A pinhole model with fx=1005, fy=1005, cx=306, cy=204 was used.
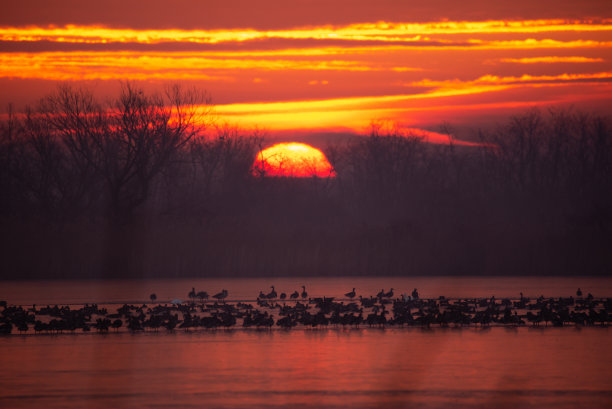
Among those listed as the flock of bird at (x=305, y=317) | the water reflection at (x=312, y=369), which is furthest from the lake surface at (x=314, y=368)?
the flock of bird at (x=305, y=317)

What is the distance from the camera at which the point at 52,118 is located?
51188mm

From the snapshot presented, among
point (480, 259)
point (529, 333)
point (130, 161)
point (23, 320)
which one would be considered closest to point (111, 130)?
point (130, 161)

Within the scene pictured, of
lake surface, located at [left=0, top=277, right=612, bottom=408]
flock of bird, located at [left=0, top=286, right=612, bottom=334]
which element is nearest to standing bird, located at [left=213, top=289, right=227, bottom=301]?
flock of bird, located at [left=0, top=286, right=612, bottom=334]

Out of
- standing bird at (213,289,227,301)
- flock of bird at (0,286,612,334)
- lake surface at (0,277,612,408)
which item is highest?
standing bird at (213,289,227,301)

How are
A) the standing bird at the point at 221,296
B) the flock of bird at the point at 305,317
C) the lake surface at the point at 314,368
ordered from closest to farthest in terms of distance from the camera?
1. the lake surface at the point at 314,368
2. the flock of bird at the point at 305,317
3. the standing bird at the point at 221,296

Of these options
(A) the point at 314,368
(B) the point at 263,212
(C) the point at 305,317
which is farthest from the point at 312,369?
(B) the point at 263,212

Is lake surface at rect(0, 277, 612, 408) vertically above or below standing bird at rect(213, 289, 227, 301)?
below

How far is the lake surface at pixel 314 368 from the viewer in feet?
49.1

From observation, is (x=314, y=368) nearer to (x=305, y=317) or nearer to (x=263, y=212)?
(x=305, y=317)

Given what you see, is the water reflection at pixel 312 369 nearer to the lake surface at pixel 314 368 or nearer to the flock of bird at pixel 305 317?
the lake surface at pixel 314 368

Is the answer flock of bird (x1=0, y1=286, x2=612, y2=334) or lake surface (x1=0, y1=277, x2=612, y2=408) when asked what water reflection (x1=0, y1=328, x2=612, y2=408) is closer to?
lake surface (x1=0, y1=277, x2=612, y2=408)

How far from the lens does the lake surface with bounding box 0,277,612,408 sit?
14977mm

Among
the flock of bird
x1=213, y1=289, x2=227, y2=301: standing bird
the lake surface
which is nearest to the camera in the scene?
the lake surface

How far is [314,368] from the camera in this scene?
17594mm
